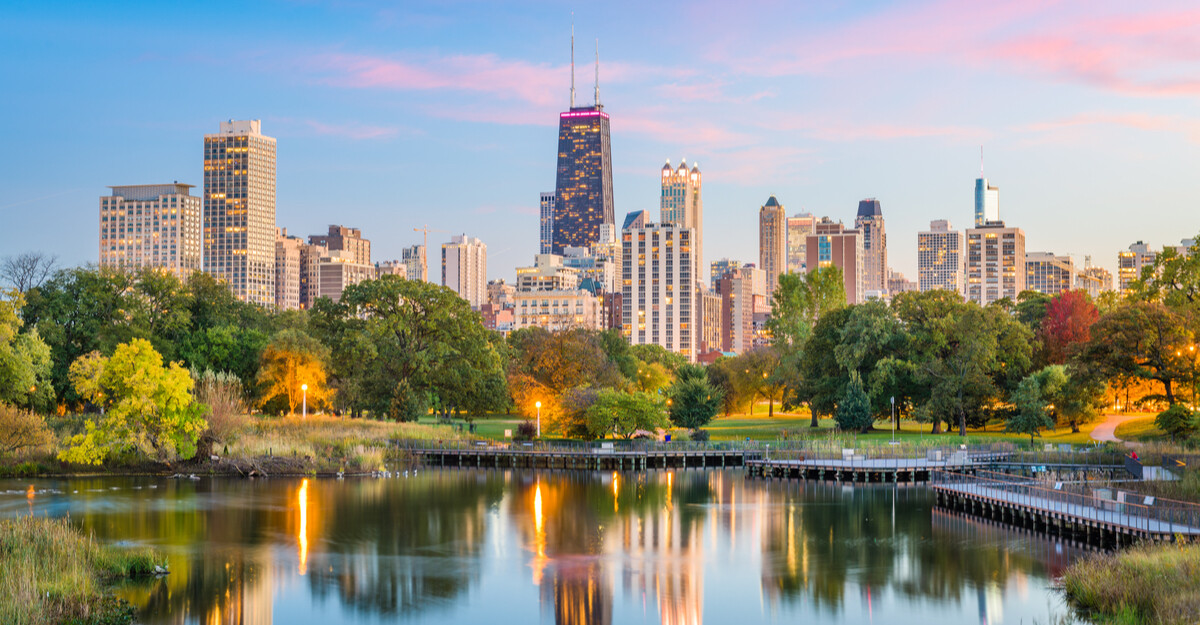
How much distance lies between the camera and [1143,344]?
2418 inches

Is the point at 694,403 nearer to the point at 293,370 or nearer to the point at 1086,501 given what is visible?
the point at 293,370

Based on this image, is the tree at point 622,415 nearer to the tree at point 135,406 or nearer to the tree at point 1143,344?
the tree at point 135,406

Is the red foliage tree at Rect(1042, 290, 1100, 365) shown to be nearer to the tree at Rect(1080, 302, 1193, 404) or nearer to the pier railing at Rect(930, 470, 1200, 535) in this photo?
the tree at Rect(1080, 302, 1193, 404)

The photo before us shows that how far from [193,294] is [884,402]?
2039 inches

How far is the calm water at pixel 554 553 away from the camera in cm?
2861

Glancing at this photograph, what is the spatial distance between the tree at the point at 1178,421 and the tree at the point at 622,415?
2828 cm

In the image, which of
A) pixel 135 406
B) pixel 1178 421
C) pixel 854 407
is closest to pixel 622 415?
pixel 854 407

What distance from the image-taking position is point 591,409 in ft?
224

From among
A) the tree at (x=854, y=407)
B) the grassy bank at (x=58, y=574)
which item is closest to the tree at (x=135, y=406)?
the grassy bank at (x=58, y=574)

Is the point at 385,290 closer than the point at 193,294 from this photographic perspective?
Yes

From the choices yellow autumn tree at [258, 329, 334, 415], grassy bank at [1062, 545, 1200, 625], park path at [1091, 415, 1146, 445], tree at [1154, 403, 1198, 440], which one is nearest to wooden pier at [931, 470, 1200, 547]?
grassy bank at [1062, 545, 1200, 625]

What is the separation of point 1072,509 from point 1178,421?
80.7 feet

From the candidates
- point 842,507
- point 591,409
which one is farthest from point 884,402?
point 842,507

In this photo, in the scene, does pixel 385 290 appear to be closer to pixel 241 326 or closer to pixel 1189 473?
pixel 241 326
